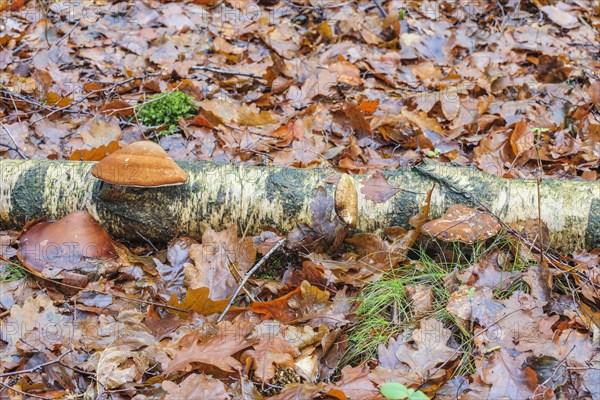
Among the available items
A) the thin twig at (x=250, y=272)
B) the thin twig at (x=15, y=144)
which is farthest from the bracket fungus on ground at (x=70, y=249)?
the thin twig at (x=15, y=144)

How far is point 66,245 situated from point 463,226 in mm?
2672


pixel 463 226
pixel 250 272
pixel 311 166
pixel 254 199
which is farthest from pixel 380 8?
pixel 250 272

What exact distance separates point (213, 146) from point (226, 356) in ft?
8.57

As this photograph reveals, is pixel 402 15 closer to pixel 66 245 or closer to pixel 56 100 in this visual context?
pixel 56 100

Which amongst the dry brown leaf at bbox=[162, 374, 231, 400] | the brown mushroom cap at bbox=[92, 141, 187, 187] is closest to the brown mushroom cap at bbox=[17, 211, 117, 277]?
the brown mushroom cap at bbox=[92, 141, 187, 187]

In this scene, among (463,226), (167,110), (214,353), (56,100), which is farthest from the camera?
(56,100)

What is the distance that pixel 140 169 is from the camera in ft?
11.8

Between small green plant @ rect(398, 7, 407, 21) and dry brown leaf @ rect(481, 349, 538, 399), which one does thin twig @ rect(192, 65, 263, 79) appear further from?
dry brown leaf @ rect(481, 349, 538, 399)

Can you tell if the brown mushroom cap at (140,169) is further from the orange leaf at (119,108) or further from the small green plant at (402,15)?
the small green plant at (402,15)

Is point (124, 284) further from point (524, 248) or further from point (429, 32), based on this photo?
point (429, 32)

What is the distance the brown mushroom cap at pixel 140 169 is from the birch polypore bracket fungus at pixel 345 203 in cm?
106

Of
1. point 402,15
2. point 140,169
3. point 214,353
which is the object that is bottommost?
point 214,353

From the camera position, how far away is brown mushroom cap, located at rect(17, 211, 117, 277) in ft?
12.2

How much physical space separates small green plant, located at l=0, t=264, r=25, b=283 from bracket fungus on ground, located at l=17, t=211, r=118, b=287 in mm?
103
